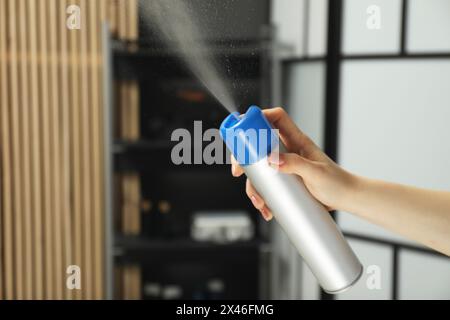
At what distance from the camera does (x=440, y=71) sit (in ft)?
4.40

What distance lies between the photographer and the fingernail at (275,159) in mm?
575

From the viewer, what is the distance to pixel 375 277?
1486mm

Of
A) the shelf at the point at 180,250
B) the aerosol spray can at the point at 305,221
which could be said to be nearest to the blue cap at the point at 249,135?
the aerosol spray can at the point at 305,221

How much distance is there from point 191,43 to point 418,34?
0.80m

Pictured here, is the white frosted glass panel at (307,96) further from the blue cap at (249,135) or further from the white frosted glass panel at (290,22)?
the blue cap at (249,135)

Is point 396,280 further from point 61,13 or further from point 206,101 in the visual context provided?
point 61,13

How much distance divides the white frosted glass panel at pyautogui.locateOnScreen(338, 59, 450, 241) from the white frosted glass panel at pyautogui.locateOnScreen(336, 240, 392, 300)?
47 mm

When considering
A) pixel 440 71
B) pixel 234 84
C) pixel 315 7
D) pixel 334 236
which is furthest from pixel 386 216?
pixel 315 7

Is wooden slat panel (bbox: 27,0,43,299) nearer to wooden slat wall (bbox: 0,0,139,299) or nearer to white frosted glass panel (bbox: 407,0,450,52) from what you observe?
wooden slat wall (bbox: 0,0,139,299)

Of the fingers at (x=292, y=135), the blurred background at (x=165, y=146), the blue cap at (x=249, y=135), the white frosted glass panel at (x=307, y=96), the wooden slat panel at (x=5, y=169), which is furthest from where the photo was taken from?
the wooden slat panel at (x=5, y=169)

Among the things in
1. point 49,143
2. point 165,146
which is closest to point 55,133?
point 49,143

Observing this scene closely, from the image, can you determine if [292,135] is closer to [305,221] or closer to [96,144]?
[305,221]

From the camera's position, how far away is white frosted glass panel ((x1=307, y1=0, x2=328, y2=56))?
1526mm

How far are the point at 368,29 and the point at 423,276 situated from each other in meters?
0.64
